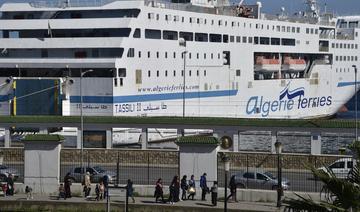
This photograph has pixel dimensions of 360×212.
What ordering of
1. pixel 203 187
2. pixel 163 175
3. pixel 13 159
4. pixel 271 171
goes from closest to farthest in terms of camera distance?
pixel 203 187 < pixel 163 175 < pixel 271 171 < pixel 13 159

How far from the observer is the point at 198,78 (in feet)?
162

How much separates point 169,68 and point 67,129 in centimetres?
1044

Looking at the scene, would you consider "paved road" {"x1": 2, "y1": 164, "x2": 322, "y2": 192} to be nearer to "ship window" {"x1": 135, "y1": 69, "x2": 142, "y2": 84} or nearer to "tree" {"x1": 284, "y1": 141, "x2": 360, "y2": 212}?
"tree" {"x1": 284, "y1": 141, "x2": 360, "y2": 212}

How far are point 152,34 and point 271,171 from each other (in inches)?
776

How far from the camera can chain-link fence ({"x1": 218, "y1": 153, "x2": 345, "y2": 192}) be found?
75.6ft

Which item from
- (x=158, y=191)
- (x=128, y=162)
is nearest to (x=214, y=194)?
(x=158, y=191)

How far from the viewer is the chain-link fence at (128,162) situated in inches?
1043

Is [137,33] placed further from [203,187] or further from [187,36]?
[203,187]

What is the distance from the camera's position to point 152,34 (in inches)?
1780

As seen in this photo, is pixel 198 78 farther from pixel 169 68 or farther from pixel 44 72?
pixel 44 72

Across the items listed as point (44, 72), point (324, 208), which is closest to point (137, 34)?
point (44, 72)

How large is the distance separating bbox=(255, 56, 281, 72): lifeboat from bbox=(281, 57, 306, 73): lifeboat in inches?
47.0

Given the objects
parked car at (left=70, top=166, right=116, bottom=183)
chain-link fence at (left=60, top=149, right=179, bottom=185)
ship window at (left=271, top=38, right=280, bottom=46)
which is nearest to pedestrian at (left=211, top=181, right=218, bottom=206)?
parked car at (left=70, top=166, right=116, bottom=183)

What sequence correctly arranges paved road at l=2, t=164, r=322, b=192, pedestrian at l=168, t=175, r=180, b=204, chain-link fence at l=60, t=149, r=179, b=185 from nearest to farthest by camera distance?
pedestrian at l=168, t=175, r=180, b=204 → paved road at l=2, t=164, r=322, b=192 → chain-link fence at l=60, t=149, r=179, b=185
